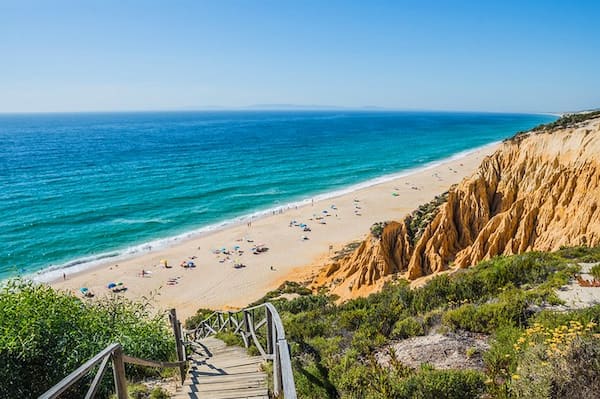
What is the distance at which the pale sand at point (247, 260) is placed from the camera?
28.2 metres

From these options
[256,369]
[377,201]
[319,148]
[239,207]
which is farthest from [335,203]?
[319,148]

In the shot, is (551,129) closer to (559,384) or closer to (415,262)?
(415,262)

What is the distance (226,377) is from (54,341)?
407 cm

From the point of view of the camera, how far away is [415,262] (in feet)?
66.3

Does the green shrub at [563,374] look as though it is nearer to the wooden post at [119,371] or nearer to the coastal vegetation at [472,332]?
the coastal vegetation at [472,332]

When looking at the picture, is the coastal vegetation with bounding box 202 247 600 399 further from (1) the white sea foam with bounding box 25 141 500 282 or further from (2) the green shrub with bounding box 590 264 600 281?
(1) the white sea foam with bounding box 25 141 500 282

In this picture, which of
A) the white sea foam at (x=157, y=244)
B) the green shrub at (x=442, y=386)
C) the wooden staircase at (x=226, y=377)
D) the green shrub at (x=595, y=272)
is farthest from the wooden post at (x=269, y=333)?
the white sea foam at (x=157, y=244)

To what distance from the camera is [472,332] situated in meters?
7.65

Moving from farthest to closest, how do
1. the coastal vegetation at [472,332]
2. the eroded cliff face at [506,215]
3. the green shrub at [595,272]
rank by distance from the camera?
the eroded cliff face at [506,215]
the green shrub at [595,272]
the coastal vegetation at [472,332]

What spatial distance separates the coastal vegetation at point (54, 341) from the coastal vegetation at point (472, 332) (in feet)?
8.49

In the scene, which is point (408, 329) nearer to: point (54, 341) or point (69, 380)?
point (69, 380)

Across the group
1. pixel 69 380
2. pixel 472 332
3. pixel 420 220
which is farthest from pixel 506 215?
pixel 69 380

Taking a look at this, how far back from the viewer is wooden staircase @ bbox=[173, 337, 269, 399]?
613cm

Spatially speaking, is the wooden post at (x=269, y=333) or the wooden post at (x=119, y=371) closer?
the wooden post at (x=119, y=371)
